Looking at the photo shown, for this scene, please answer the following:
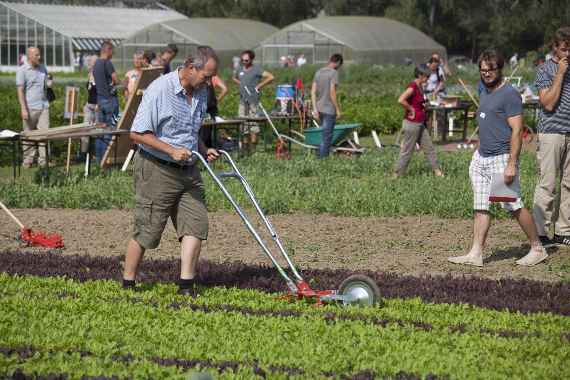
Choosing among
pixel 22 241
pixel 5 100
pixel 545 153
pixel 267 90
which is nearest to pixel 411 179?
pixel 545 153

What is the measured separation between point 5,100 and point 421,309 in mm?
15008

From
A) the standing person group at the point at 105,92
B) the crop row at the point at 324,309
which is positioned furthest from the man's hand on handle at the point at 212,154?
the standing person group at the point at 105,92

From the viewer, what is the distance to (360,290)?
23.7ft

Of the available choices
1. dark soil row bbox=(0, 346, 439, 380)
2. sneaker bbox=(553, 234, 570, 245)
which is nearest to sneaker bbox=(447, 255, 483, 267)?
sneaker bbox=(553, 234, 570, 245)

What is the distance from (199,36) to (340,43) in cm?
777

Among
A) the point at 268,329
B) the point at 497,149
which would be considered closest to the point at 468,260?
the point at 497,149

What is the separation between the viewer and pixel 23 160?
1653 centimetres

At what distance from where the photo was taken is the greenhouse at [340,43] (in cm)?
5034

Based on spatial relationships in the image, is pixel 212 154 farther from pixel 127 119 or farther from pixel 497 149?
pixel 127 119

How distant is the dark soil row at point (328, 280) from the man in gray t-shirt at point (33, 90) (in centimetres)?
683

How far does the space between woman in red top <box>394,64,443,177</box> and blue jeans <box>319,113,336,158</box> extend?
2.57 m

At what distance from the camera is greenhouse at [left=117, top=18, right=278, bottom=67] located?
52062 millimetres

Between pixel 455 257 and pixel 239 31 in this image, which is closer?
pixel 455 257

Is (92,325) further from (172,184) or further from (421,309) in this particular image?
(421,309)
